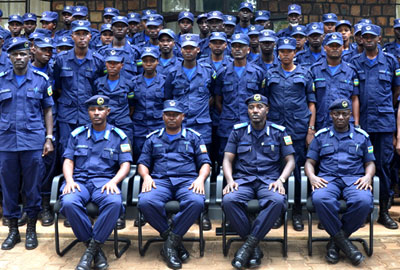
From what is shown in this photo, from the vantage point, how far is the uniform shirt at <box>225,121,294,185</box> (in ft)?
16.8

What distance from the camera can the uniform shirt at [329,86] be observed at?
5578 millimetres

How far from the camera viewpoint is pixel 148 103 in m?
5.74

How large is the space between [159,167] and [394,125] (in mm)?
2631

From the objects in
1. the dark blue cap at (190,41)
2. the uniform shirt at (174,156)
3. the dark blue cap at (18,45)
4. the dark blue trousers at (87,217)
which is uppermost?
the dark blue cap at (190,41)

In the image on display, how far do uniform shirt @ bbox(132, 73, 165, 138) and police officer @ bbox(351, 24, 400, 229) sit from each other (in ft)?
7.38

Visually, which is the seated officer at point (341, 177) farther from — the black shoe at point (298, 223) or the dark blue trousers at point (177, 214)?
the dark blue trousers at point (177, 214)

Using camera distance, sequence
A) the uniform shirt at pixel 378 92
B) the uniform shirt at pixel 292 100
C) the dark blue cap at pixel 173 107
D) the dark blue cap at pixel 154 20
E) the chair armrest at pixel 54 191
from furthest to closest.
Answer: the dark blue cap at pixel 154 20 → the uniform shirt at pixel 378 92 → the uniform shirt at pixel 292 100 → the dark blue cap at pixel 173 107 → the chair armrest at pixel 54 191

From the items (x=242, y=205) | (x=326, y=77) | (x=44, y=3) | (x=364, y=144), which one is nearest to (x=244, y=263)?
(x=242, y=205)

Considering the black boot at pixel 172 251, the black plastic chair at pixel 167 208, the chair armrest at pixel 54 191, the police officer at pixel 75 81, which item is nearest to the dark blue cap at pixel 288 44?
the black plastic chair at pixel 167 208

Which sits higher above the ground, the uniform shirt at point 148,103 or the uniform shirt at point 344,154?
the uniform shirt at point 148,103

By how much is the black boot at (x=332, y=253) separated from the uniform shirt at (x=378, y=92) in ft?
4.79

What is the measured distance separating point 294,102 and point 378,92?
97 cm

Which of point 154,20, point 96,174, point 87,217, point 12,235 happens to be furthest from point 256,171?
point 154,20

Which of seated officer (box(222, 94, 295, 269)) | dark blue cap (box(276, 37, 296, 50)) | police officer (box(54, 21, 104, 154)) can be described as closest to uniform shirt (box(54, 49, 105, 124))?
police officer (box(54, 21, 104, 154))
